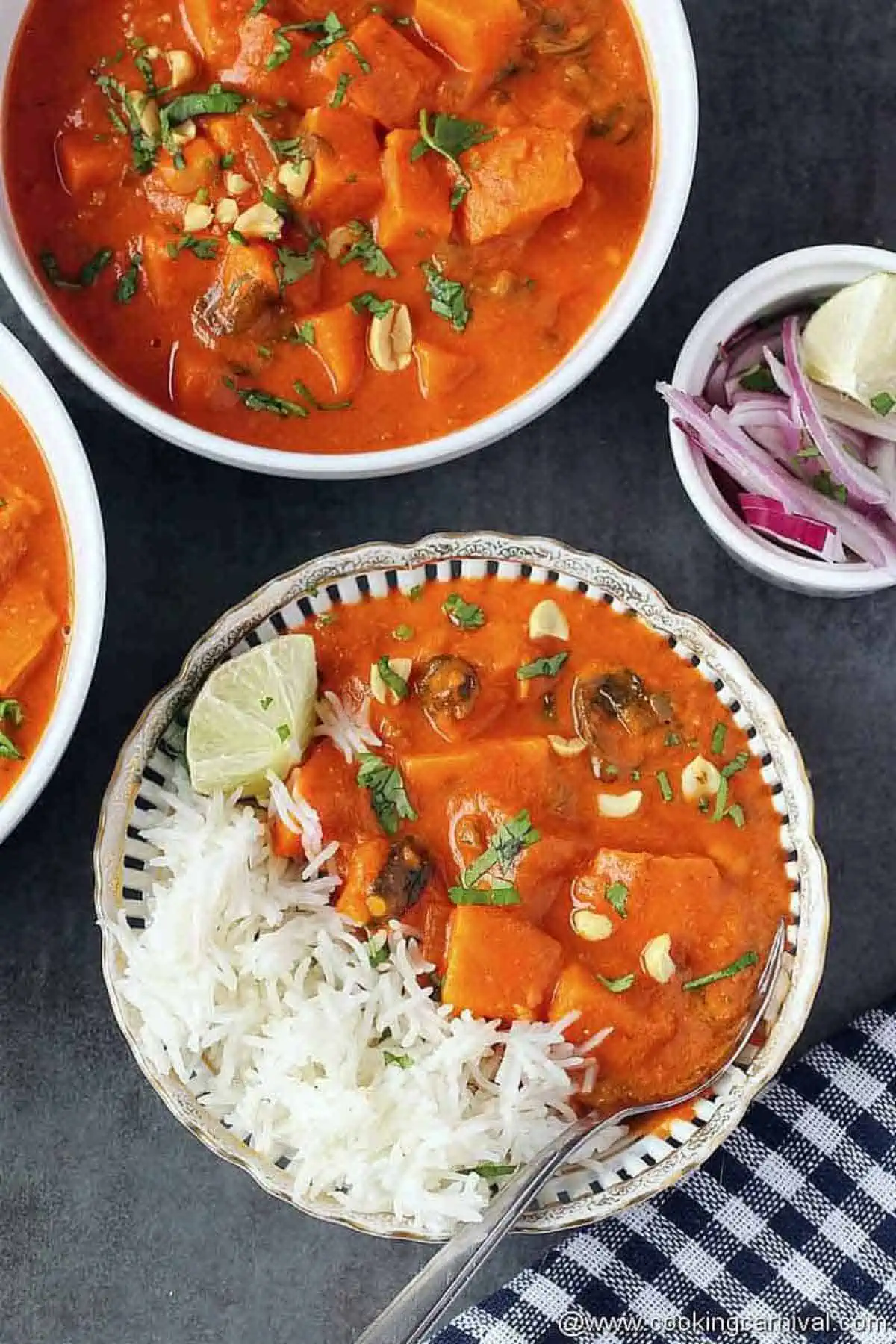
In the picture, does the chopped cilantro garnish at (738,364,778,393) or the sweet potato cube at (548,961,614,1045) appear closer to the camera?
the sweet potato cube at (548,961,614,1045)

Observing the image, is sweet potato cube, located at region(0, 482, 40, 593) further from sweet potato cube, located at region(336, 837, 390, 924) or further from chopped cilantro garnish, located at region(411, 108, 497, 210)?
chopped cilantro garnish, located at region(411, 108, 497, 210)

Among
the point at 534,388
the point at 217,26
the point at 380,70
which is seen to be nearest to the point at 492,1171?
the point at 534,388

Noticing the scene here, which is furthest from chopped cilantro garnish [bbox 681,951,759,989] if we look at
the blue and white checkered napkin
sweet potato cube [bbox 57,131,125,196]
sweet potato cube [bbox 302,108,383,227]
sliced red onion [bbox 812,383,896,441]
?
sweet potato cube [bbox 57,131,125,196]

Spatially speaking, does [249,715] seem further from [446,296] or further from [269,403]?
[446,296]

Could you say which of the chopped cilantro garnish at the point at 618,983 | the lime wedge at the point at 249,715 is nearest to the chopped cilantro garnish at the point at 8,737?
the lime wedge at the point at 249,715

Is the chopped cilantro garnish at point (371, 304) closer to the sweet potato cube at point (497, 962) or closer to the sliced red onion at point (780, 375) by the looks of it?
the sliced red onion at point (780, 375)

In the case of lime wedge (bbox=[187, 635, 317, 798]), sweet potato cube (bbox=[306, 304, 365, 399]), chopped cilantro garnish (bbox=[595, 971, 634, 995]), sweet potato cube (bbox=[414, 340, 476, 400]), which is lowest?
chopped cilantro garnish (bbox=[595, 971, 634, 995])

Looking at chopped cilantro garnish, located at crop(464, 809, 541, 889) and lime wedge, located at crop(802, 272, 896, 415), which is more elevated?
lime wedge, located at crop(802, 272, 896, 415)
